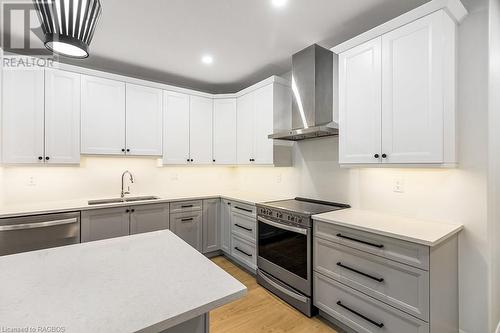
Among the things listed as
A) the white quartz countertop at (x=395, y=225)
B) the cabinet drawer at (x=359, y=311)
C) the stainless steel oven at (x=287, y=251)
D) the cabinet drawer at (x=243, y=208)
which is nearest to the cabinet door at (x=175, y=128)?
the cabinet drawer at (x=243, y=208)

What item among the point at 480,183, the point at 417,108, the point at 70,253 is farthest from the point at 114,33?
the point at 480,183

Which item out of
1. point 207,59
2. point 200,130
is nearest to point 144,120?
point 200,130

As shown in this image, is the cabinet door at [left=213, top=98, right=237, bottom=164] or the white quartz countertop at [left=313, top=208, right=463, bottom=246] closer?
the white quartz countertop at [left=313, top=208, right=463, bottom=246]

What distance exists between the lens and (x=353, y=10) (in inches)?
78.0

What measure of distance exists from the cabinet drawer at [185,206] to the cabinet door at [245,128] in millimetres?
861

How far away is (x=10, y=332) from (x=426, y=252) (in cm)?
193

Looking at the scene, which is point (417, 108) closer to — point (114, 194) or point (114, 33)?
point (114, 33)

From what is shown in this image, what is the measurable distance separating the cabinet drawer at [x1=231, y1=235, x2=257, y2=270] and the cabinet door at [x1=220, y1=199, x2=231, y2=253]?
0.39ft

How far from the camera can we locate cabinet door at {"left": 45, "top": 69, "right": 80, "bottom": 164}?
2.59 metres

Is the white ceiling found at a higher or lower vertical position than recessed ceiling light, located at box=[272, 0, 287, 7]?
higher

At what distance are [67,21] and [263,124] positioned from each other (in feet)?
8.06

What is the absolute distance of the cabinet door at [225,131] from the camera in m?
3.67

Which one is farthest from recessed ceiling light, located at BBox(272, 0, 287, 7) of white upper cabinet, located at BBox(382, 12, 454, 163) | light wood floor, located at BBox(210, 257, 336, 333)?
light wood floor, located at BBox(210, 257, 336, 333)

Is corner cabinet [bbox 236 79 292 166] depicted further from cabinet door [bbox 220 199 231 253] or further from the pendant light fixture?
the pendant light fixture
